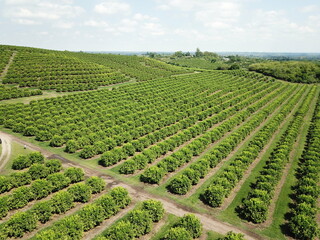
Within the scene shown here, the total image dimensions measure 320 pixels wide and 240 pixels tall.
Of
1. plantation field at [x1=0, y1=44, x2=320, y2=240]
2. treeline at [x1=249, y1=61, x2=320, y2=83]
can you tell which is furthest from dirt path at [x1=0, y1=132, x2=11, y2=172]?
treeline at [x1=249, y1=61, x2=320, y2=83]

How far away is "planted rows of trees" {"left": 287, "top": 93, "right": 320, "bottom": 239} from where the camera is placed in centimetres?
1691

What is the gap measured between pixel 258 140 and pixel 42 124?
127ft

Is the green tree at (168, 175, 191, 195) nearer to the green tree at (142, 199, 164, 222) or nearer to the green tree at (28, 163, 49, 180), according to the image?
the green tree at (142, 199, 164, 222)

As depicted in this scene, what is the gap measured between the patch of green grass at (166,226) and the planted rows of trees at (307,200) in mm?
10225

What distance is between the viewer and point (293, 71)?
11638 centimetres

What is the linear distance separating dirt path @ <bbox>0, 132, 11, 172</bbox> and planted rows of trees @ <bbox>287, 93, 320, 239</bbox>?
1270 inches

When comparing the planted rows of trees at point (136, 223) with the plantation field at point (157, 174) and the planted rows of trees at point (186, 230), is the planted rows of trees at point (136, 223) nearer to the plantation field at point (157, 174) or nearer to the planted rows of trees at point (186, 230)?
the plantation field at point (157, 174)

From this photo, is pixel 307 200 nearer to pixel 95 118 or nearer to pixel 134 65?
pixel 95 118

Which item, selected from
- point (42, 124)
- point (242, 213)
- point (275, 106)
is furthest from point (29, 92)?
point (275, 106)

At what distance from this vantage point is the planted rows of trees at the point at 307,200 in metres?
16.9

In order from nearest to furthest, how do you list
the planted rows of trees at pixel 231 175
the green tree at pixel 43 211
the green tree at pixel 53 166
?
the green tree at pixel 43 211 < the planted rows of trees at pixel 231 175 < the green tree at pixel 53 166

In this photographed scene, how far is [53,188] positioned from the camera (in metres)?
21.2

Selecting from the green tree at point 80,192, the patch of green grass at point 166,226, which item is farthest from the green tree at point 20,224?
the patch of green grass at point 166,226

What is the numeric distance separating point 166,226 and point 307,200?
14.2 metres
